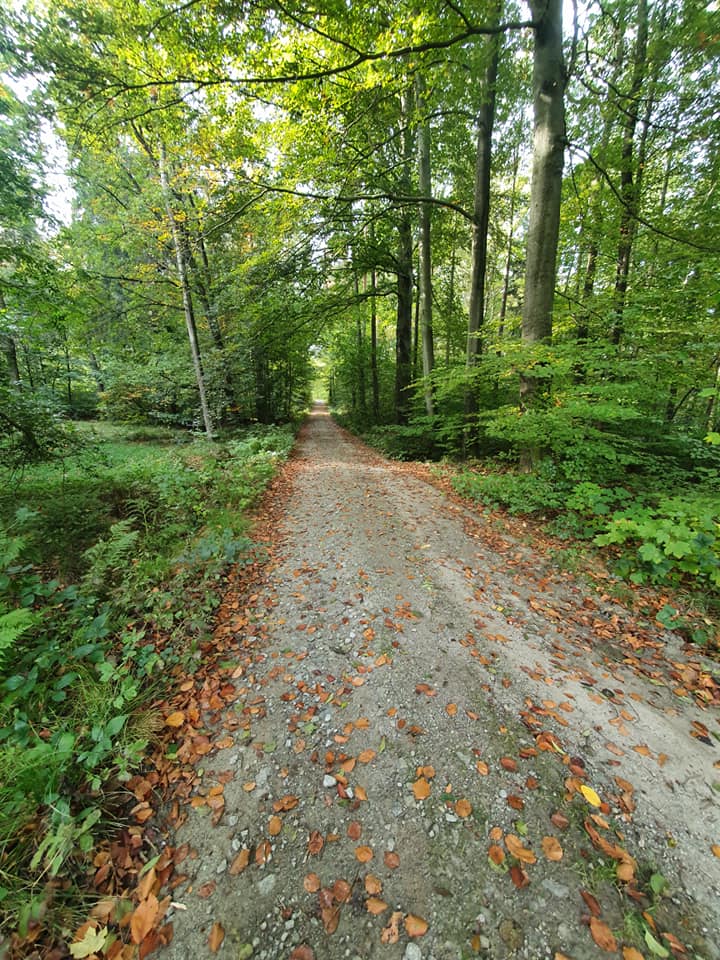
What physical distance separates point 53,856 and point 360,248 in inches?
492

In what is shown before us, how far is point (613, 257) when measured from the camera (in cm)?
851

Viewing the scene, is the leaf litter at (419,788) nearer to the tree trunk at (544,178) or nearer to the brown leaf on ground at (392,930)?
the brown leaf on ground at (392,930)

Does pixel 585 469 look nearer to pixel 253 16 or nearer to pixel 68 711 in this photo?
pixel 68 711

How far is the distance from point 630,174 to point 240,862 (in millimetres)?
11889

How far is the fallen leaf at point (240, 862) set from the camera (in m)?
1.81

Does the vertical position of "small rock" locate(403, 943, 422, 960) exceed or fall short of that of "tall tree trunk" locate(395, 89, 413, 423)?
it falls short

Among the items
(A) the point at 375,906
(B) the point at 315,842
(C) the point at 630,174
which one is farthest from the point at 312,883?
(C) the point at 630,174

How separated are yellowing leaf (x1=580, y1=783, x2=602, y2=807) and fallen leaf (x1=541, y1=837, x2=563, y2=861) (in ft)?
1.13

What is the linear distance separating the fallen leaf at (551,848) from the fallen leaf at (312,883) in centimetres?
116

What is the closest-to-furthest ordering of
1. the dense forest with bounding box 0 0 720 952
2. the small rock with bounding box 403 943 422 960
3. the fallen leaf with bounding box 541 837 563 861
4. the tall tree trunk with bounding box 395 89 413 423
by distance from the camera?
1. the small rock with bounding box 403 943 422 960
2. the fallen leaf with bounding box 541 837 563 861
3. the dense forest with bounding box 0 0 720 952
4. the tall tree trunk with bounding box 395 89 413 423

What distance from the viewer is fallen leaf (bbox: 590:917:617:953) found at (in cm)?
152

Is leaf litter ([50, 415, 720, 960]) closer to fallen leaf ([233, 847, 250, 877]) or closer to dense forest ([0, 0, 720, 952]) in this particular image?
fallen leaf ([233, 847, 250, 877])

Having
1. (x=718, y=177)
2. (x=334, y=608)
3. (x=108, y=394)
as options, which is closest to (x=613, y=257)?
(x=718, y=177)

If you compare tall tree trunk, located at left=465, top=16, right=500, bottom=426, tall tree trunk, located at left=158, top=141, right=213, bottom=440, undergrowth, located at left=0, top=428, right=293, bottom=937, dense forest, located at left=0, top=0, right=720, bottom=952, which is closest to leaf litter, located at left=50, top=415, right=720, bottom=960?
undergrowth, located at left=0, top=428, right=293, bottom=937
